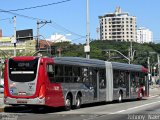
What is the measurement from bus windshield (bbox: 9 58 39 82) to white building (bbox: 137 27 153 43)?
104794mm

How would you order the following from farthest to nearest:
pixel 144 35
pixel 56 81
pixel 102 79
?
pixel 144 35 → pixel 102 79 → pixel 56 81

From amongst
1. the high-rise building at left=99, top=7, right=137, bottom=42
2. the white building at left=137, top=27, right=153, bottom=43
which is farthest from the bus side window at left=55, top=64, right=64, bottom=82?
the white building at left=137, top=27, right=153, bottom=43

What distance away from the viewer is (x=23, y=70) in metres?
22.1

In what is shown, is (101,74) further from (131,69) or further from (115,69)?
(131,69)

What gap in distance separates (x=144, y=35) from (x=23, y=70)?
11499cm

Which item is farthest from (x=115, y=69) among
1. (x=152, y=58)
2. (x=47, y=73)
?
(x=152, y=58)

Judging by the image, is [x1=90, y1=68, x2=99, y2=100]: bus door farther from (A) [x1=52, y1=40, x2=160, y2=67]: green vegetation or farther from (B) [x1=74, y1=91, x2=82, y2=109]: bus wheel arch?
(A) [x1=52, y1=40, x2=160, y2=67]: green vegetation

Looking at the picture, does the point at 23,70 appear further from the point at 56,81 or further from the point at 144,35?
the point at 144,35

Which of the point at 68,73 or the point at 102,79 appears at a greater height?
the point at 68,73

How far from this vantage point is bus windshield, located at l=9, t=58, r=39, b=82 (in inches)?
863

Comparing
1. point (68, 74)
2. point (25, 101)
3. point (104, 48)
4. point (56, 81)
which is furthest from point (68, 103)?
point (104, 48)

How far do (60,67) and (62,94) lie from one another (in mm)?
1476

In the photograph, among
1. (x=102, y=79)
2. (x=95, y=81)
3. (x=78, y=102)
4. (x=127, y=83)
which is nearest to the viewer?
(x=78, y=102)

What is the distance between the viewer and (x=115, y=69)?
105 ft
